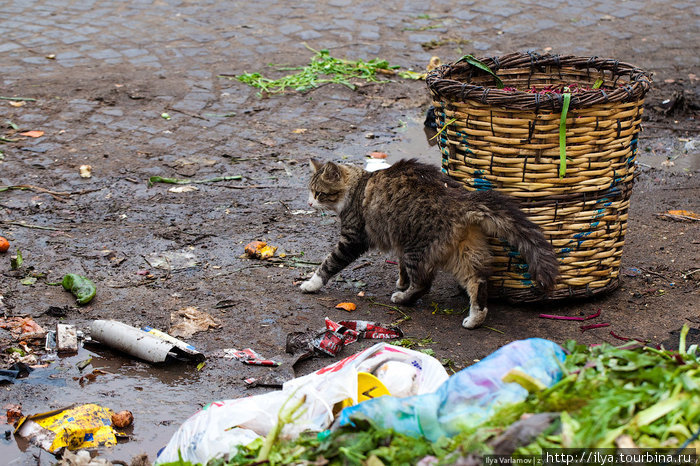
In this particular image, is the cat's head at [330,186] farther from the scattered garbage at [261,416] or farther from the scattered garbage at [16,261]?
the scattered garbage at [261,416]

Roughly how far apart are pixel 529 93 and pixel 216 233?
2625mm

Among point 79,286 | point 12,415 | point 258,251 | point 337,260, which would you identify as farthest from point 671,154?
point 12,415

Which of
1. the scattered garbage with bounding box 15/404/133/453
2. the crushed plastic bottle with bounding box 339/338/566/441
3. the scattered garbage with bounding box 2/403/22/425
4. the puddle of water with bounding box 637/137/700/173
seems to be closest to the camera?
the crushed plastic bottle with bounding box 339/338/566/441

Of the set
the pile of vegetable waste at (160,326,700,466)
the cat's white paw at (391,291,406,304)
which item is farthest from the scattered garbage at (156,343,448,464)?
the cat's white paw at (391,291,406,304)

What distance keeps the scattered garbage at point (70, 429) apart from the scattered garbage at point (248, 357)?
2.46 feet

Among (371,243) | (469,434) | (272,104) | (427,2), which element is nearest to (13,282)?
(371,243)

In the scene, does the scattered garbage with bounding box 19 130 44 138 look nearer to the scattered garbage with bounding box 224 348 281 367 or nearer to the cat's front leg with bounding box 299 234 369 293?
the cat's front leg with bounding box 299 234 369 293

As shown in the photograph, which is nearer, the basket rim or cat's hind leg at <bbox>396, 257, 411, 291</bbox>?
the basket rim

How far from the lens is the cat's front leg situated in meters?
4.45

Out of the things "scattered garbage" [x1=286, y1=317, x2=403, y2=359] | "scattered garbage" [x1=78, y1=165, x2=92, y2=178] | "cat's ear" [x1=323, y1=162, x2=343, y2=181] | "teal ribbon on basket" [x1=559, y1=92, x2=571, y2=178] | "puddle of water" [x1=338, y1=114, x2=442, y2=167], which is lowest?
"scattered garbage" [x1=286, y1=317, x2=403, y2=359]

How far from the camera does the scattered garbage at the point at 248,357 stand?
3.62 m

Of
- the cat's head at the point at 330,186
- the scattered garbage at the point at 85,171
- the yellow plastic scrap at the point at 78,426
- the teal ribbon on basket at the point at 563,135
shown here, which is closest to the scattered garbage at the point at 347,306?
the cat's head at the point at 330,186

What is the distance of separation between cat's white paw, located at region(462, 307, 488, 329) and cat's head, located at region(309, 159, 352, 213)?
1204 mm

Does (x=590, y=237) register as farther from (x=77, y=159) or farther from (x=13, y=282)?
(x=77, y=159)
